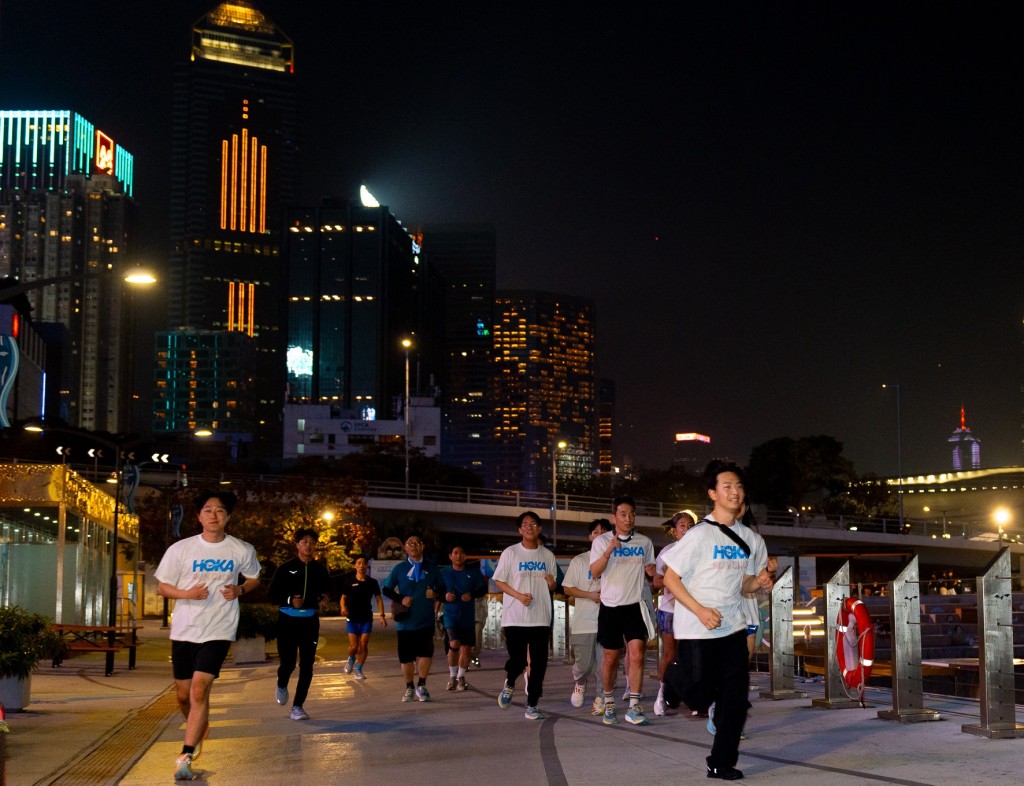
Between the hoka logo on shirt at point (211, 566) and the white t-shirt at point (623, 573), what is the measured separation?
3.35 meters

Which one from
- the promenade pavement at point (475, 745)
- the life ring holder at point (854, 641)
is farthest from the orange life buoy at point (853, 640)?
the promenade pavement at point (475, 745)

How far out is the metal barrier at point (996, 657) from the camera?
8.07 meters

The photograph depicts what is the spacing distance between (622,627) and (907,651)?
7.66 ft

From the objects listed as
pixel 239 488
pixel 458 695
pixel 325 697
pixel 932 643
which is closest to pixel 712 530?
pixel 458 695

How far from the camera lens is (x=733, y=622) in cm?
711

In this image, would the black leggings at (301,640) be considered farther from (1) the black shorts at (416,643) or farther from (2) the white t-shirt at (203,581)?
(2) the white t-shirt at (203,581)

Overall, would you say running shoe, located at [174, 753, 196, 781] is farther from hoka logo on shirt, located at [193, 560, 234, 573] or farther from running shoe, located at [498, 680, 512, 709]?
running shoe, located at [498, 680, 512, 709]

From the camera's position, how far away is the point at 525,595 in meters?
10.9

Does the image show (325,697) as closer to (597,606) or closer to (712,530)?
(597,606)

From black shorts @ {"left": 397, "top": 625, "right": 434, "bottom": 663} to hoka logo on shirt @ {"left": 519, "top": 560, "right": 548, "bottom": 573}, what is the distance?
2.09m

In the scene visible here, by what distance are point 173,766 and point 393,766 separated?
64.4 inches

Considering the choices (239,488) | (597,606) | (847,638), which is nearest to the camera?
(847,638)

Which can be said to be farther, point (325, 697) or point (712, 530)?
point (325, 697)

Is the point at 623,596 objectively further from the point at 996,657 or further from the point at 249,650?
the point at 249,650
